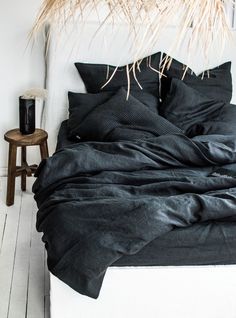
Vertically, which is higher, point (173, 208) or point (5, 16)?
point (5, 16)

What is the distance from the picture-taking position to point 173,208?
190cm

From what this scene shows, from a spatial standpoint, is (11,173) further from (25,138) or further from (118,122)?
(118,122)

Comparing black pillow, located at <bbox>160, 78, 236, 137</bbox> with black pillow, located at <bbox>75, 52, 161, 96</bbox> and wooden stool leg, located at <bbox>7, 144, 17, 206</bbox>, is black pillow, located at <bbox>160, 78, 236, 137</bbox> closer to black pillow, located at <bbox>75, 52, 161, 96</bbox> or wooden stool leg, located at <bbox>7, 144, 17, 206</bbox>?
black pillow, located at <bbox>75, 52, 161, 96</bbox>

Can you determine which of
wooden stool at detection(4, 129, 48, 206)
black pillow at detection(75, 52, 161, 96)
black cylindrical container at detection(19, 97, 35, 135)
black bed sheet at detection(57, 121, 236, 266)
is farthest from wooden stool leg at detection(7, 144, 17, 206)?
black bed sheet at detection(57, 121, 236, 266)

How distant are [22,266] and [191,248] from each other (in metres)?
1.06

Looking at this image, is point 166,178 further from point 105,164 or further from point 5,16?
point 5,16

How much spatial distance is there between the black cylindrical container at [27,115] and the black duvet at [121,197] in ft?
2.49

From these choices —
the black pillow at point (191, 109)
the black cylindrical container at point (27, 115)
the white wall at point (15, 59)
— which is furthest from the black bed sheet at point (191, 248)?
the white wall at point (15, 59)

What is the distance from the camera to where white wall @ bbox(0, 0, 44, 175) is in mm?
3344

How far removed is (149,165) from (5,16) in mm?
1741

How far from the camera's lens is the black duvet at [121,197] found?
1.81 meters

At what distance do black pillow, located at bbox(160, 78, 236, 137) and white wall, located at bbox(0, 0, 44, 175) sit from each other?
103 cm

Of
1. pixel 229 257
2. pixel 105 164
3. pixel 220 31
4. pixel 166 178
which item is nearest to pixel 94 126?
pixel 105 164

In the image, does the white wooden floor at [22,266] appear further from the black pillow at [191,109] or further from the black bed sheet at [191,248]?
the black pillow at [191,109]
